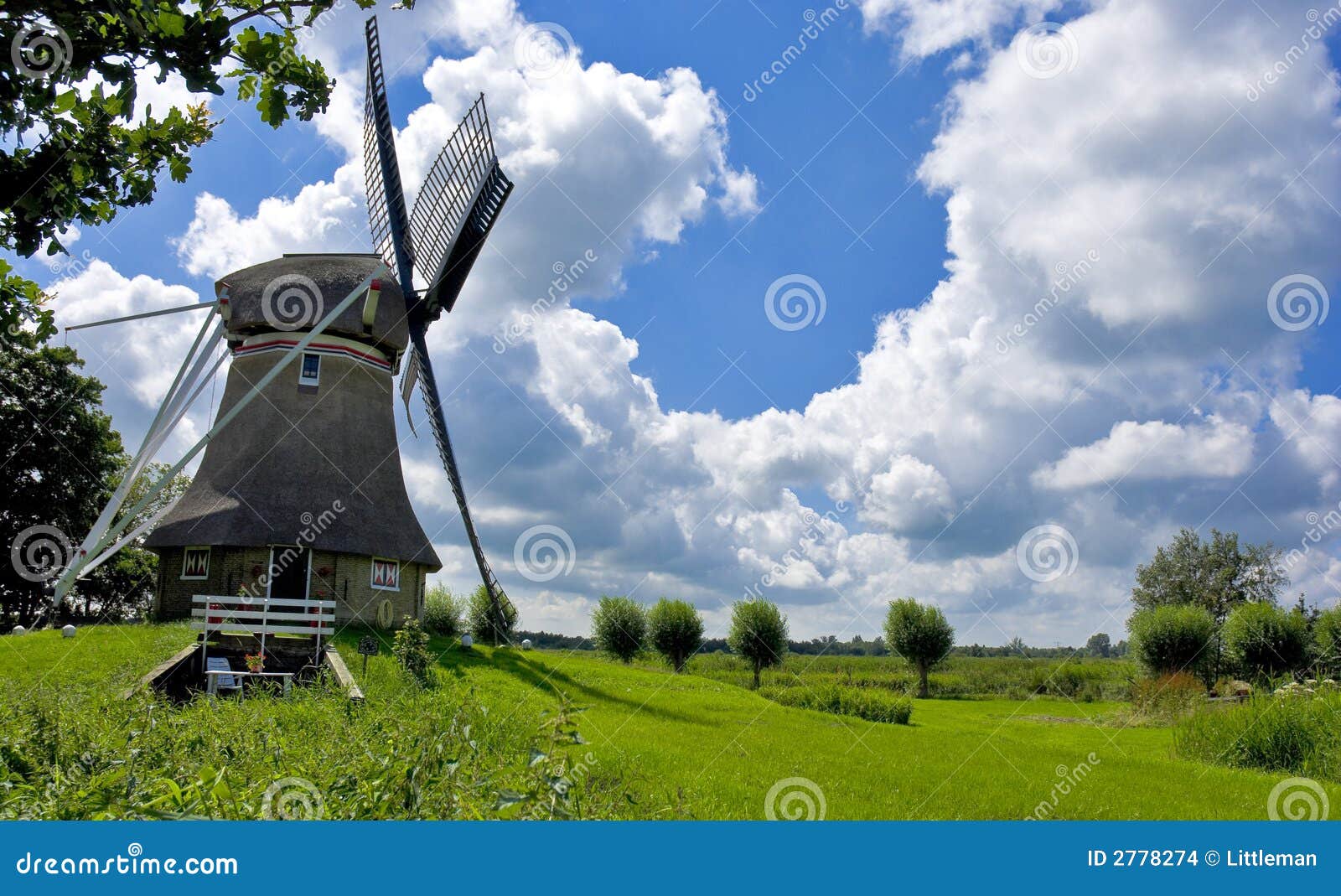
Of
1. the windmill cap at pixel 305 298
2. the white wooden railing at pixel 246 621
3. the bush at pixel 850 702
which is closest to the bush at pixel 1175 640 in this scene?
the bush at pixel 850 702

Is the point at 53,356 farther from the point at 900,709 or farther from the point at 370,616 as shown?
the point at 900,709

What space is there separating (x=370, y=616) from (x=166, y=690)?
779 centimetres

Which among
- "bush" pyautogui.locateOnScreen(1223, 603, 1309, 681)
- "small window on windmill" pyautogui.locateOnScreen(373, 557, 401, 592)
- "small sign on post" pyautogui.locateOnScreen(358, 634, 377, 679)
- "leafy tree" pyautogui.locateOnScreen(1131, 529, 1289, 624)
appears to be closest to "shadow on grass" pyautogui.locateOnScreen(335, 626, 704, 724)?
"small window on windmill" pyautogui.locateOnScreen(373, 557, 401, 592)

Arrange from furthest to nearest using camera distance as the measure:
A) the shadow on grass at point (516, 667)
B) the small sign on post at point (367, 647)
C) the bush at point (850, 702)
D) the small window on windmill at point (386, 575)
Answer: the small window on windmill at point (386, 575)
the bush at point (850, 702)
the shadow on grass at point (516, 667)
the small sign on post at point (367, 647)

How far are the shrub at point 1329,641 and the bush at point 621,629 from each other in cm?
2614

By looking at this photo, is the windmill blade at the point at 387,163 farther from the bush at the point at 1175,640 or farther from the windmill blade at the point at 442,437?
the bush at the point at 1175,640

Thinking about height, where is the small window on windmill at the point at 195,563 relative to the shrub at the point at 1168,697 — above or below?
above

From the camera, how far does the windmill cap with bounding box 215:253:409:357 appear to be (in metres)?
22.9

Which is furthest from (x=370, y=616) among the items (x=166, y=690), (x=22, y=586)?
(x=22, y=586)

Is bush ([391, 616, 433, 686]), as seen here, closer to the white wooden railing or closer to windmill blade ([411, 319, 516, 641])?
the white wooden railing

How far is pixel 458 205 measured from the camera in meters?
24.7

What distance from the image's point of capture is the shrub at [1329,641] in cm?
2627

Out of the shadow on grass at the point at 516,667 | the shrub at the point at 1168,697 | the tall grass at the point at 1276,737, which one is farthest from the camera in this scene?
the shrub at the point at 1168,697

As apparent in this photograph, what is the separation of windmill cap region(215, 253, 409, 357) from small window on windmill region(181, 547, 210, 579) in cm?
593
